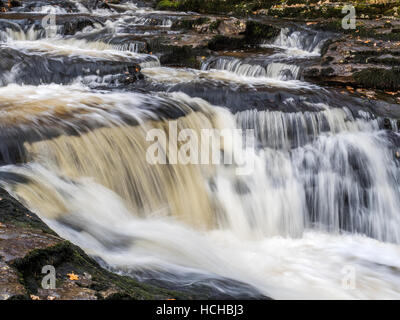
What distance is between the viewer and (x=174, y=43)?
35.1 feet

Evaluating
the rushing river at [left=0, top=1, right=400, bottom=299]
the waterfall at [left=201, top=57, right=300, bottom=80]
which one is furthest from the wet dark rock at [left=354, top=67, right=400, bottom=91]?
the waterfall at [left=201, top=57, right=300, bottom=80]

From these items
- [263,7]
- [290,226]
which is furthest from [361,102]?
[263,7]

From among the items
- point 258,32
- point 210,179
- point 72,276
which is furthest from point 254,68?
point 72,276

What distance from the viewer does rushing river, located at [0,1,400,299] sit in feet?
14.3

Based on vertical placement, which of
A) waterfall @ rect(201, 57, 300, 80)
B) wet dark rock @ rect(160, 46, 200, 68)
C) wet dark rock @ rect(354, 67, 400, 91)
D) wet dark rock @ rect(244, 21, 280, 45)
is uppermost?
wet dark rock @ rect(244, 21, 280, 45)

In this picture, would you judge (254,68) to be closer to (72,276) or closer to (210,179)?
(210,179)

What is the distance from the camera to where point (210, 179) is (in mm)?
6117

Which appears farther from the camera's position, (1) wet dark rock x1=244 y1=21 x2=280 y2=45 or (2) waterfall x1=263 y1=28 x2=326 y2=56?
(1) wet dark rock x1=244 y1=21 x2=280 y2=45

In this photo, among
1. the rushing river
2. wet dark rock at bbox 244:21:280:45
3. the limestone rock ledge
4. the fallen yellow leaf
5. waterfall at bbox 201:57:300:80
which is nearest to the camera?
the limestone rock ledge

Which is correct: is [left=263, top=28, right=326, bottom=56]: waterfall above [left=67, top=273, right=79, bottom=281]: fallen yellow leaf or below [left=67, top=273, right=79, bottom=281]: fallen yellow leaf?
above

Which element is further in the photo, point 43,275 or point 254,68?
point 254,68

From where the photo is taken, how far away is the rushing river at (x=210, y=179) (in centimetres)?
434

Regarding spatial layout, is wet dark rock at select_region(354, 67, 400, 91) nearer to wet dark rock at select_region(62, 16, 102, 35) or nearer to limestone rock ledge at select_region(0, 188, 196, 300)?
limestone rock ledge at select_region(0, 188, 196, 300)

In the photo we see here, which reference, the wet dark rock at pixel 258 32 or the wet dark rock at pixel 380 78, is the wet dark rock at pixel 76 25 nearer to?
the wet dark rock at pixel 258 32
